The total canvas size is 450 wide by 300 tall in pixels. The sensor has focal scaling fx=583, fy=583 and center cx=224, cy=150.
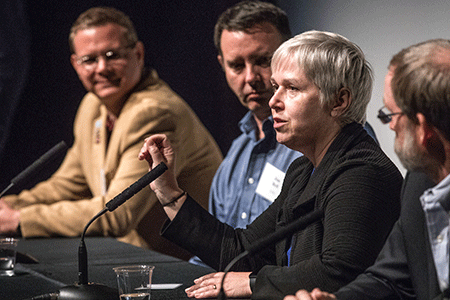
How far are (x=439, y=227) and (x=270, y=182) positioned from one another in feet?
4.30

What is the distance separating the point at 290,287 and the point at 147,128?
207cm

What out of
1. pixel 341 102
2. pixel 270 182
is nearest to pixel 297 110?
pixel 341 102

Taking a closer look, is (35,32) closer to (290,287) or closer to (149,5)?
(149,5)

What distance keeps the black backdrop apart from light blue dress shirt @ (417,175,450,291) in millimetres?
3246

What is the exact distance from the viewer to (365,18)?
2645 mm

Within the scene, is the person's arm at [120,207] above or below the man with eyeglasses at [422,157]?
below

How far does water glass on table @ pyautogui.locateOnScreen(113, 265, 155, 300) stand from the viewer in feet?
4.03

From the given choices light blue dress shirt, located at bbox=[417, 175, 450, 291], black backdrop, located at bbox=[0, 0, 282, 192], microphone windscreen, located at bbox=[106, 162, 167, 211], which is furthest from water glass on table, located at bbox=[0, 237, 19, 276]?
black backdrop, located at bbox=[0, 0, 282, 192]

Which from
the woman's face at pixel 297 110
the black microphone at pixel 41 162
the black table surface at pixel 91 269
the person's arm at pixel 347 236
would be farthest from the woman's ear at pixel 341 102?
the black microphone at pixel 41 162

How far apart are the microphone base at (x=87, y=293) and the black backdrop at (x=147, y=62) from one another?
9.60 ft

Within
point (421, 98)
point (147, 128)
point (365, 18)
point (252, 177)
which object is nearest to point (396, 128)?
point (421, 98)

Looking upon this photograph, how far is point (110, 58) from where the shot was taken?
339 cm

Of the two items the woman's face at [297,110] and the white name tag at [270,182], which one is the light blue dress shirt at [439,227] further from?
the white name tag at [270,182]

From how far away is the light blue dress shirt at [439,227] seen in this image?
906 millimetres
